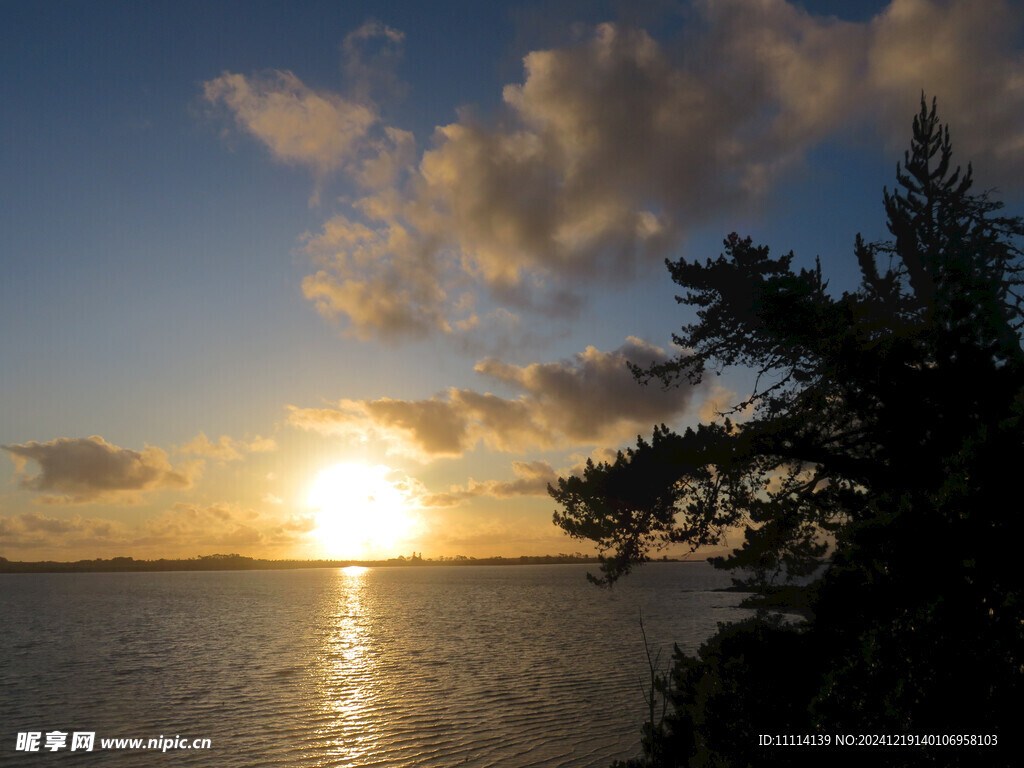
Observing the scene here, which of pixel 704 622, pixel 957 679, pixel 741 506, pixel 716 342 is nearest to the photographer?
pixel 957 679

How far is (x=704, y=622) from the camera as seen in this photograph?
66.2 metres

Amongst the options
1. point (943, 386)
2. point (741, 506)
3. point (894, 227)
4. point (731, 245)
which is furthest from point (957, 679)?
point (894, 227)

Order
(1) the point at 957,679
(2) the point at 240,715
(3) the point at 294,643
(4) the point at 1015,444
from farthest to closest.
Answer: (3) the point at 294,643
(2) the point at 240,715
(4) the point at 1015,444
(1) the point at 957,679

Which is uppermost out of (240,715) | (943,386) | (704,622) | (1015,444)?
(943,386)

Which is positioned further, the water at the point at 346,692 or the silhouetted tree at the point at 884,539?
the water at the point at 346,692

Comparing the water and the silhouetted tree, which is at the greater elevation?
the silhouetted tree

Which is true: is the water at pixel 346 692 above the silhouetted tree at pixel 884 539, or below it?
below

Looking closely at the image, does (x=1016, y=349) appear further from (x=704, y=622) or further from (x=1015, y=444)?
(x=704, y=622)

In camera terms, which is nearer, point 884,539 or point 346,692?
point 884,539

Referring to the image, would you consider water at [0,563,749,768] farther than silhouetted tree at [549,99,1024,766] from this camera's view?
Yes

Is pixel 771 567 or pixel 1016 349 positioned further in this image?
pixel 771 567

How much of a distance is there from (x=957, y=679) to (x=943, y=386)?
5.23 metres

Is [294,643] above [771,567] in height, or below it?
below

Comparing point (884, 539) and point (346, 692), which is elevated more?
point (884, 539)
